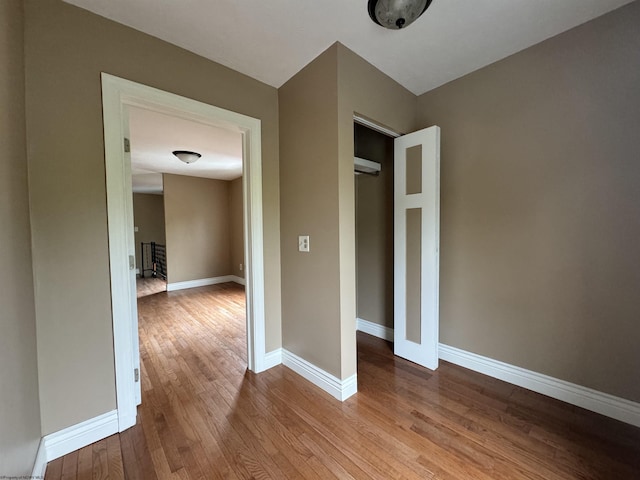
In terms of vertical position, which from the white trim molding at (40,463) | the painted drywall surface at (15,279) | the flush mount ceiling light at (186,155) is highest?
the flush mount ceiling light at (186,155)

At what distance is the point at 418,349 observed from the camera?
228 cm

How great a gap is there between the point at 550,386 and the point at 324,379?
5.36ft

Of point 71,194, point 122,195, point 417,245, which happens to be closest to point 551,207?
point 417,245

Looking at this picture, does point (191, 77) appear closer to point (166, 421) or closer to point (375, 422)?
point (166, 421)

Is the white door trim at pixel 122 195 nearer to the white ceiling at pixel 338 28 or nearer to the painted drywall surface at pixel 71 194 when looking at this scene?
the painted drywall surface at pixel 71 194

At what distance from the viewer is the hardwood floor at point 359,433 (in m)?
1.30

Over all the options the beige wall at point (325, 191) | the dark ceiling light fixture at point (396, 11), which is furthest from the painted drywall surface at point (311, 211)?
the dark ceiling light fixture at point (396, 11)

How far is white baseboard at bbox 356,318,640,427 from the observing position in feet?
5.21

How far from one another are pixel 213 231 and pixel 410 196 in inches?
202

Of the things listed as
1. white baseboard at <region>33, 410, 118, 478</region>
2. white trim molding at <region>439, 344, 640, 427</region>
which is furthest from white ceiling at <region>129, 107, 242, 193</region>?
white trim molding at <region>439, 344, 640, 427</region>

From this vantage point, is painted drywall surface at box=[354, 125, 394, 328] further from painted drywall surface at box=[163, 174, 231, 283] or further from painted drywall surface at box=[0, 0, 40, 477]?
painted drywall surface at box=[163, 174, 231, 283]

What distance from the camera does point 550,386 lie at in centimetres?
184

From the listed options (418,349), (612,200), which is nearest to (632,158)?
(612,200)

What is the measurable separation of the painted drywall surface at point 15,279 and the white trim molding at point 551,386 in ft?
9.00
